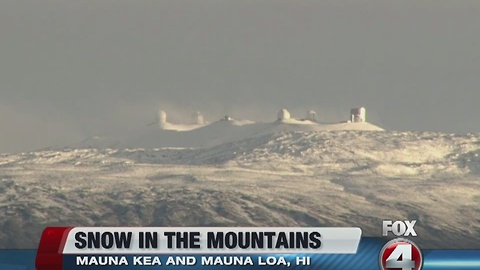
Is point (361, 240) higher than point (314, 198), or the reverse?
point (361, 240)

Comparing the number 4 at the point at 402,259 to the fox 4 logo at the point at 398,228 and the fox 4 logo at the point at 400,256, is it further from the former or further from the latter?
the fox 4 logo at the point at 398,228

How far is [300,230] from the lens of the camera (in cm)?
5206

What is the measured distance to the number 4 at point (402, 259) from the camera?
50.9m

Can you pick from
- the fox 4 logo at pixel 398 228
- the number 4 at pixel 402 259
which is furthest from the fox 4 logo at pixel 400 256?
the fox 4 logo at pixel 398 228

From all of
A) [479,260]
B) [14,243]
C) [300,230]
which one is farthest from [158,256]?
[14,243]

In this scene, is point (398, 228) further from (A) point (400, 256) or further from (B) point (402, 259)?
(B) point (402, 259)

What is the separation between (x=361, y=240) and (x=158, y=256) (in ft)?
27.5

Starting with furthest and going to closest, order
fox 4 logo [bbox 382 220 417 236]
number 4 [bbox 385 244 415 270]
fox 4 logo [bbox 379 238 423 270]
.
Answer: number 4 [bbox 385 244 415 270]
fox 4 logo [bbox 379 238 423 270]
fox 4 logo [bbox 382 220 417 236]

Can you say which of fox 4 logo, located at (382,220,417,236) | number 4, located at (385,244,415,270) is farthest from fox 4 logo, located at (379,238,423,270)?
fox 4 logo, located at (382,220,417,236)

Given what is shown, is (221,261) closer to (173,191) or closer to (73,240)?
(73,240)

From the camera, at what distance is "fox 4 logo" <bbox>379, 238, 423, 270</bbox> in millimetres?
50688

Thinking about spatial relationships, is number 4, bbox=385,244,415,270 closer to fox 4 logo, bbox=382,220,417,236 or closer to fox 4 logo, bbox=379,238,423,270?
fox 4 logo, bbox=379,238,423,270

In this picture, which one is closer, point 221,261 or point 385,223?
point 385,223

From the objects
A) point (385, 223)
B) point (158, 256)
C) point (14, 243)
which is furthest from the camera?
point (14, 243)
